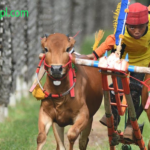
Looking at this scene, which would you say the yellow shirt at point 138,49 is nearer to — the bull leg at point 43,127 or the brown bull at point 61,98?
the brown bull at point 61,98

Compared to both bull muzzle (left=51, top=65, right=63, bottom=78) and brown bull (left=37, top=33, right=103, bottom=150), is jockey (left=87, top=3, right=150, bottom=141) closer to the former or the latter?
brown bull (left=37, top=33, right=103, bottom=150)

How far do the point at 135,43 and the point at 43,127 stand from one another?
1.89 meters

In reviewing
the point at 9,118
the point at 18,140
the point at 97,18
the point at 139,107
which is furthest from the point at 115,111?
the point at 97,18

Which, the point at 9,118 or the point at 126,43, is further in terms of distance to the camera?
the point at 9,118

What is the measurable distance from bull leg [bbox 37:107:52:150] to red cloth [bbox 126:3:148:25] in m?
1.83

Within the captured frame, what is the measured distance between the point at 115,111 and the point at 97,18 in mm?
46930

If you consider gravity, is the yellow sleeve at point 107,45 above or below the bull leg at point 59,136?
above

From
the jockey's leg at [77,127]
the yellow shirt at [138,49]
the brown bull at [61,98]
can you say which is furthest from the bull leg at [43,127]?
the yellow shirt at [138,49]

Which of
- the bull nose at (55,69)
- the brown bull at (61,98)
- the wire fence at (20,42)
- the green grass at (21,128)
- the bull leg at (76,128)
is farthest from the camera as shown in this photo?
the wire fence at (20,42)

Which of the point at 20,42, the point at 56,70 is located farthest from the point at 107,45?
the point at 20,42

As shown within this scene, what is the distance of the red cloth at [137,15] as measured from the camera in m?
7.68

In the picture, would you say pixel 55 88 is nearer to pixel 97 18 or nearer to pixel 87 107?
pixel 87 107

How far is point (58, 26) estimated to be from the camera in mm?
24766

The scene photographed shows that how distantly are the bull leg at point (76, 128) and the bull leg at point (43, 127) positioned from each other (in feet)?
1.17
